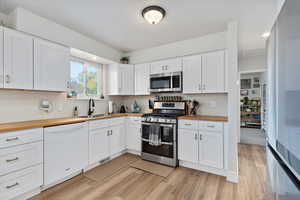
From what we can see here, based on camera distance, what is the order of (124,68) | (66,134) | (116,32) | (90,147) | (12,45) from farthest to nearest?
(124,68), (116,32), (90,147), (66,134), (12,45)

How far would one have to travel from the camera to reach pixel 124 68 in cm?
349

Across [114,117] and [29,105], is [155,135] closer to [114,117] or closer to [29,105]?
[114,117]

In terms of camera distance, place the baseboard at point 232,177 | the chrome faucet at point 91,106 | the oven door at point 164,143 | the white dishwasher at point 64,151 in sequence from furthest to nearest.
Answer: the chrome faucet at point 91,106
the oven door at point 164,143
the baseboard at point 232,177
the white dishwasher at point 64,151

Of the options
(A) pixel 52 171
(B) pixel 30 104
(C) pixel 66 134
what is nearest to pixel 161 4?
(C) pixel 66 134

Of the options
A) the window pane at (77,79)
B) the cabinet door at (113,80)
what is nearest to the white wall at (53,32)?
the cabinet door at (113,80)

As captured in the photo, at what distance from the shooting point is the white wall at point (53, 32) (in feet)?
6.40

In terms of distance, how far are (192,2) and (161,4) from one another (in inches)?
16.8

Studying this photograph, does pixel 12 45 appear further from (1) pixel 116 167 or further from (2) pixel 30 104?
(1) pixel 116 167

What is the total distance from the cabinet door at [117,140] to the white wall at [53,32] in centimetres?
176

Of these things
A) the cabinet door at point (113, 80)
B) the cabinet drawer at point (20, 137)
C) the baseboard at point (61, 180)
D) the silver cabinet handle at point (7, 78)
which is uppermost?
the cabinet door at point (113, 80)

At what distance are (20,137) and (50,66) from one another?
1.15 meters

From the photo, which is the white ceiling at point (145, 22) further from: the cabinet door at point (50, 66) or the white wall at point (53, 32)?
the cabinet door at point (50, 66)

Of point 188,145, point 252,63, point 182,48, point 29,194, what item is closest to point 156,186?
point 188,145

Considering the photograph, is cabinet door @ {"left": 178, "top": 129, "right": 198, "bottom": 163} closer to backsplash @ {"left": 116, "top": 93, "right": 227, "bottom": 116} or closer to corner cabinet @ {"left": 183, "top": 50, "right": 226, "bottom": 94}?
backsplash @ {"left": 116, "top": 93, "right": 227, "bottom": 116}
